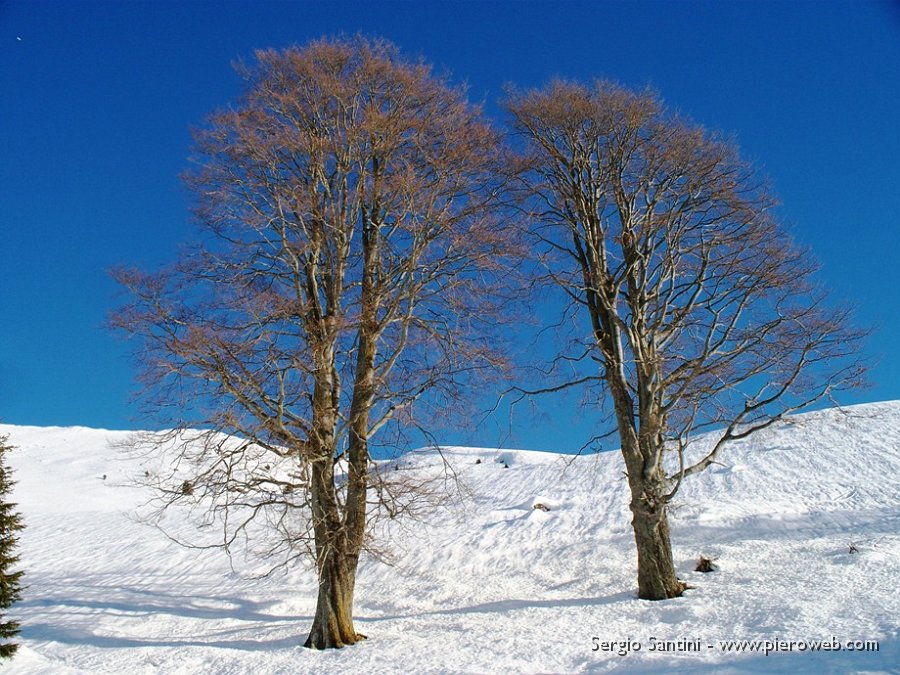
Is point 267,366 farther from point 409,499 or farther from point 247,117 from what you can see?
point 247,117

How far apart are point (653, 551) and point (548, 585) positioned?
141 inches

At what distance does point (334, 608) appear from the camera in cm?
1144

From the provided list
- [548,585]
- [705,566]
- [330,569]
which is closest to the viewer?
[330,569]

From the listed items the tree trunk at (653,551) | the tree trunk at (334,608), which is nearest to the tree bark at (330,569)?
the tree trunk at (334,608)

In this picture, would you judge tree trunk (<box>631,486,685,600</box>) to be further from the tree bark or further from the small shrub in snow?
the tree bark

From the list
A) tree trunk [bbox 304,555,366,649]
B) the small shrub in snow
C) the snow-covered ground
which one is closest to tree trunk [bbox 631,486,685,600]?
the snow-covered ground

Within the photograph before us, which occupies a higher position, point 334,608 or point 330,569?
point 330,569

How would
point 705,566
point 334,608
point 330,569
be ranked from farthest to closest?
point 705,566 < point 330,569 < point 334,608

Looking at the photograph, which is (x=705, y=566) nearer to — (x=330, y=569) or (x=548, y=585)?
(x=548, y=585)

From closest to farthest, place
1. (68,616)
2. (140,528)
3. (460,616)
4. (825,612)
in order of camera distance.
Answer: (825,612)
(460,616)
(68,616)
(140,528)

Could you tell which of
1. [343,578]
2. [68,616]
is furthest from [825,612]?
[68,616]

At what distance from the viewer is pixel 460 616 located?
12344 millimetres

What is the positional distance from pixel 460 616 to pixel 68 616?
35.0ft

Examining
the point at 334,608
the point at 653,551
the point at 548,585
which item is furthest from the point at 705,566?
the point at 334,608
